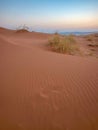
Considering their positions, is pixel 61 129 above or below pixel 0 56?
below

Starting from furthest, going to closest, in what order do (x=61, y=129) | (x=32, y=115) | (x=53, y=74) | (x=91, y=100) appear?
(x=53, y=74), (x=91, y=100), (x=32, y=115), (x=61, y=129)

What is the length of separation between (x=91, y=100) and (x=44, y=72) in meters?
1.96

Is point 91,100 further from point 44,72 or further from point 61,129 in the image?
point 44,72

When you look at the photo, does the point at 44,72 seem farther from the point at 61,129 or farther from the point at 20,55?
the point at 61,129

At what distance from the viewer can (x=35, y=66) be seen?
575cm

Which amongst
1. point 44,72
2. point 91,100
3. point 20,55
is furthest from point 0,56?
point 91,100

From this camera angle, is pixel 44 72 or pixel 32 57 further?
pixel 32 57

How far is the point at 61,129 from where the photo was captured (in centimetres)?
292

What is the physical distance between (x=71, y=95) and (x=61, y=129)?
3.57 feet

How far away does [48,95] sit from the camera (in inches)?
155

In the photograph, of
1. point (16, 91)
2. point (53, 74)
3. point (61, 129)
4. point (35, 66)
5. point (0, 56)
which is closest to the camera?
point (61, 129)

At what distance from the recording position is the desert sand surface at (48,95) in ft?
10.1

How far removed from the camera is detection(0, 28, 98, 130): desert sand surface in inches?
121

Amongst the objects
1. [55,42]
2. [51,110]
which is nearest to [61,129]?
[51,110]
